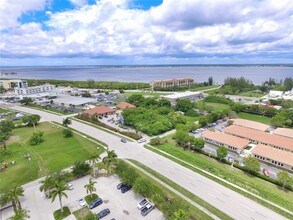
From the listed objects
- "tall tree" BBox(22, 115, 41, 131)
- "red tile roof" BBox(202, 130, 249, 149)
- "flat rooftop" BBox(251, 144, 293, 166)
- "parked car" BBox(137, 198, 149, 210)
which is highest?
"tall tree" BBox(22, 115, 41, 131)

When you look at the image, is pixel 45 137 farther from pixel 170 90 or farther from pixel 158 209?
pixel 170 90

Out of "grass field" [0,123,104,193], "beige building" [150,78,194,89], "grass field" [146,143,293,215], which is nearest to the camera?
"grass field" [146,143,293,215]

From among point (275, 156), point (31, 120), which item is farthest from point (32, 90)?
point (275, 156)

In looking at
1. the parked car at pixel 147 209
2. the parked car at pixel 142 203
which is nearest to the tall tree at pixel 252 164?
the parked car at pixel 147 209

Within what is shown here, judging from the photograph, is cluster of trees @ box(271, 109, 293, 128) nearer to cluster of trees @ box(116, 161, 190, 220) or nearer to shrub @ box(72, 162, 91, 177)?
cluster of trees @ box(116, 161, 190, 220)

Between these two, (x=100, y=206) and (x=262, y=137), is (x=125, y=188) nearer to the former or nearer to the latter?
(x=100, y=206)

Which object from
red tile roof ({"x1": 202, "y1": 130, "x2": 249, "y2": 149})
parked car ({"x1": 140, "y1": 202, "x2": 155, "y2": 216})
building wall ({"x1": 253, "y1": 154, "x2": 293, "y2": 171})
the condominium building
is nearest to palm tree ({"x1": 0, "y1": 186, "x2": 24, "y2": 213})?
parked car ({"x1": 140, "y1": 202, "x2": 155, "y2": 216})

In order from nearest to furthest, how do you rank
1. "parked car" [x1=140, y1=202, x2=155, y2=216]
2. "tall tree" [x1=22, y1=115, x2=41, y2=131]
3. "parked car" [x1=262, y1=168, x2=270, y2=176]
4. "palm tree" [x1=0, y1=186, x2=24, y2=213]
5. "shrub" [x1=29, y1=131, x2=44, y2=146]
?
"palm tree" [x1=0, y1=186, x2=24, y2=213] → "parked car" [x1=140, y1=202, x2=155, y2=216] → "parked car" [x1=262, y1=168, x2=270, y2=176] → "shrub" [x1=29, y1=131, x2=44, y2=146] → "tall tree" [x1=22, y1=115, x2=41, y2=131]
